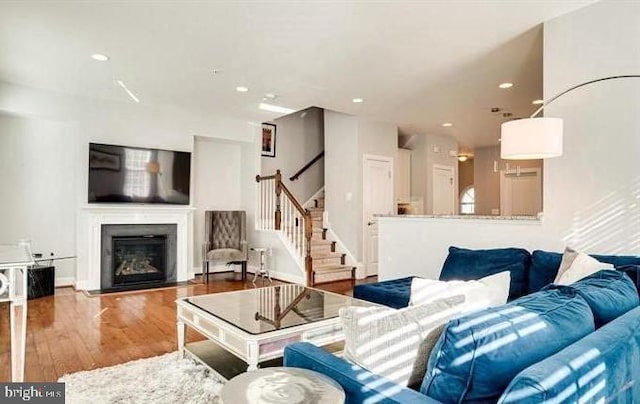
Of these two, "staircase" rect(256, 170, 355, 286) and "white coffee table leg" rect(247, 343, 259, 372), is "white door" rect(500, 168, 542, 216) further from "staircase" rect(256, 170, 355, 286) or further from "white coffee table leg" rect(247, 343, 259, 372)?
"white coffee table leg" rect(247, 343, 259, 372)

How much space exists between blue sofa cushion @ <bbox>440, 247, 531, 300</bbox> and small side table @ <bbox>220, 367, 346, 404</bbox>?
246 cm

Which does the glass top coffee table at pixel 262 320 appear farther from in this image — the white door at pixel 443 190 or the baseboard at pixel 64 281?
the white door at pixel 443 190

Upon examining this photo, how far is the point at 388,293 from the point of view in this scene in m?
3.31

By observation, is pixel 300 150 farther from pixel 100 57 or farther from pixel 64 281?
pixel 64 281

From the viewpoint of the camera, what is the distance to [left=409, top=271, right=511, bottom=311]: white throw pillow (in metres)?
1.66

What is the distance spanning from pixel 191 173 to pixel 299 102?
221 cm

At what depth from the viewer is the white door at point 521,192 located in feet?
31.0

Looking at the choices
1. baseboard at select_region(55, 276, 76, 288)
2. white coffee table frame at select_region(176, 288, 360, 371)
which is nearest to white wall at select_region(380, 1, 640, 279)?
white coffee table frame at select_region(176, 288, 360, 371)

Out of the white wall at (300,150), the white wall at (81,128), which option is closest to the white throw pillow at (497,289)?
the white wall at (81,128)

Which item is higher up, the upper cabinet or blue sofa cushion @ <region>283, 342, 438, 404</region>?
the upper cabinet

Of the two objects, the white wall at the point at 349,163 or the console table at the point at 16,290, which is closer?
the console table at the point at 16,290

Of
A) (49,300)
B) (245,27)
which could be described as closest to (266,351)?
(245,27)

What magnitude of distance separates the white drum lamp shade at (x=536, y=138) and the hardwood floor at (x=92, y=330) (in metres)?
3.06

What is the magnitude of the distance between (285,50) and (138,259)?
159 inches
